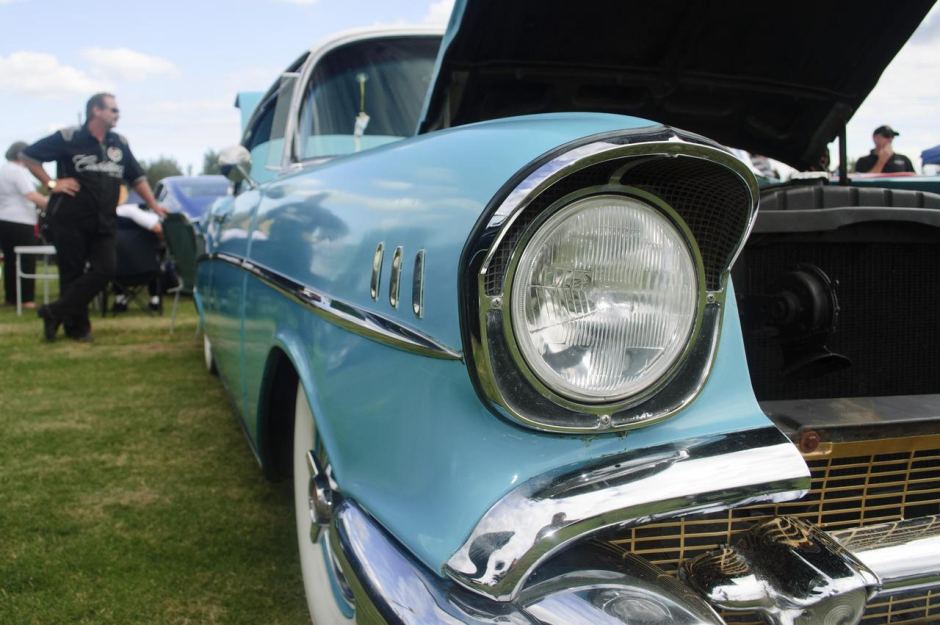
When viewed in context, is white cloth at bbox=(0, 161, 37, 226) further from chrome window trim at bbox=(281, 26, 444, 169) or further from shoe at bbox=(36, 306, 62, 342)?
chrome window trim at bbox=(281, 26, 444, 169)

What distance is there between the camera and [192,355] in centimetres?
543

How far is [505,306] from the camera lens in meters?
0.93

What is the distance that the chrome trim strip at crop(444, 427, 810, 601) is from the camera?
2.91 ft

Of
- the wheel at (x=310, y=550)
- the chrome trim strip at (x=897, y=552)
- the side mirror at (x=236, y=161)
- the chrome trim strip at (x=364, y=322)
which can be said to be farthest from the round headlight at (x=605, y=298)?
the side mirror at (x=236, y=161)

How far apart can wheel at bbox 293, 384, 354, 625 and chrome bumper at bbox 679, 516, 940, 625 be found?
675 millimetres

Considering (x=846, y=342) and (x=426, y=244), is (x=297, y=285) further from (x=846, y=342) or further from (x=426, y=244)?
(x=846, y=342)

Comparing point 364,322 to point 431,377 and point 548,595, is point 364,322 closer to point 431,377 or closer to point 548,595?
point 431,377

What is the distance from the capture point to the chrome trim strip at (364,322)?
102 cm

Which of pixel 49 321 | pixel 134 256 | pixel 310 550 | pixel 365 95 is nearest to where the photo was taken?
pixel 310 550

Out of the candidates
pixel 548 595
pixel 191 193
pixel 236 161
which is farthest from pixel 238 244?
pixel 191 193

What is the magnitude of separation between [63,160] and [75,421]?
263cm

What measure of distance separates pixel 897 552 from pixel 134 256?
24.1 feet

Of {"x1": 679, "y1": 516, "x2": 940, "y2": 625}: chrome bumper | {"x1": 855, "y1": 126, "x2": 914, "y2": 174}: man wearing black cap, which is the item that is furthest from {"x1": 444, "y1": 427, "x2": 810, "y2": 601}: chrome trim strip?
{"x1": 855, "y1": 126, "x2": 914, "y2": 174}: man wearing black cap

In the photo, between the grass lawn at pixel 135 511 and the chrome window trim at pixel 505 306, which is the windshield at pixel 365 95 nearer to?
the grass lawn at pixel 135 511
